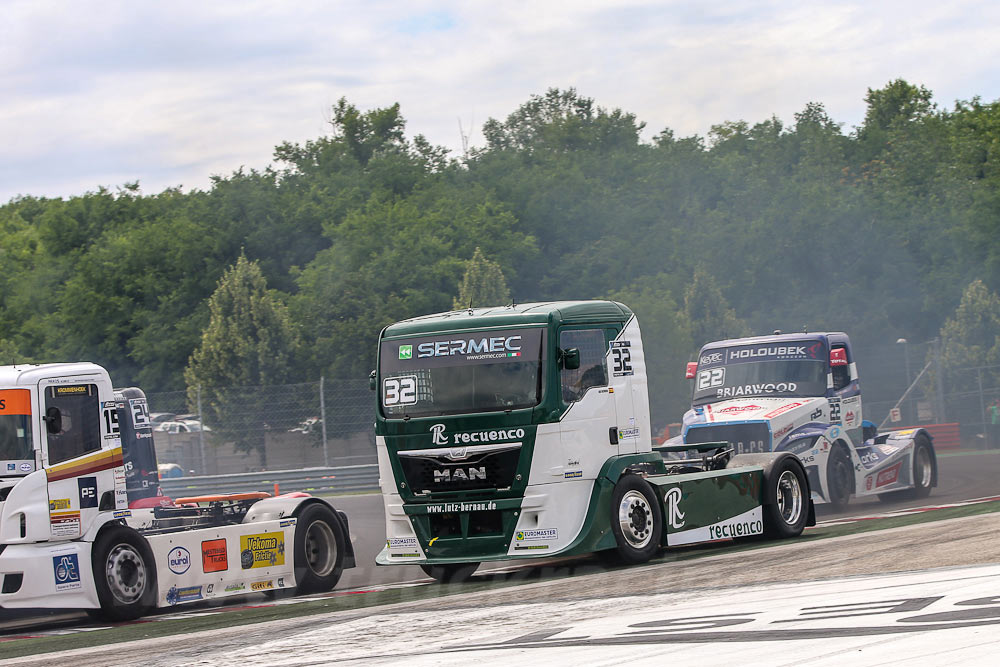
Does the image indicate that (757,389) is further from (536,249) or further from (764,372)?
(536,249)

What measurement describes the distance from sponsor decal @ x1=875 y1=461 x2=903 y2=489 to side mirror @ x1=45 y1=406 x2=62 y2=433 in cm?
1270

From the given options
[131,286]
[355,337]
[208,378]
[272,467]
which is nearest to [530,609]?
[272,467]

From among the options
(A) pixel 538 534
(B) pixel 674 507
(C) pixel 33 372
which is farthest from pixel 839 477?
(C) pixel 33 372

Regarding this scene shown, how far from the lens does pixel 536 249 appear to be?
206ft

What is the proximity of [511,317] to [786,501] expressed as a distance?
4302 mm

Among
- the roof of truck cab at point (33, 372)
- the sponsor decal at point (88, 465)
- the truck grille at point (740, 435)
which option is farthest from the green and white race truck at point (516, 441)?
the truck grille at point (740, 435)

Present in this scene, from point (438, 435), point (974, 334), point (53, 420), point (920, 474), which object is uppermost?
point (974, 334)

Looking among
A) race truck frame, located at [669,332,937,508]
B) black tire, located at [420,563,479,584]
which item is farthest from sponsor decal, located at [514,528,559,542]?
race truck frame, located at [669,332,937,508]

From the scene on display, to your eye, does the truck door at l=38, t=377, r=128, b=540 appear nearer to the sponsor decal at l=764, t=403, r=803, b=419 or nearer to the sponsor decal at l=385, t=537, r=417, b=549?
the sponsor decal at l=385, t=537, r=417, b=549

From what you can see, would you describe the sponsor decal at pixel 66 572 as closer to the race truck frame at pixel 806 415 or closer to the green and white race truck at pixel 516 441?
the green and white race truck at pixel 516 441

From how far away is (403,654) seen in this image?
23.2 ft

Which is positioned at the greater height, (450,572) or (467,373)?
(467,373)

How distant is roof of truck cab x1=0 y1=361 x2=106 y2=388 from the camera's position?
1103 centimetres

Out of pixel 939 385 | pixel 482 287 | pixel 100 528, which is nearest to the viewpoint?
pixel 100 528
